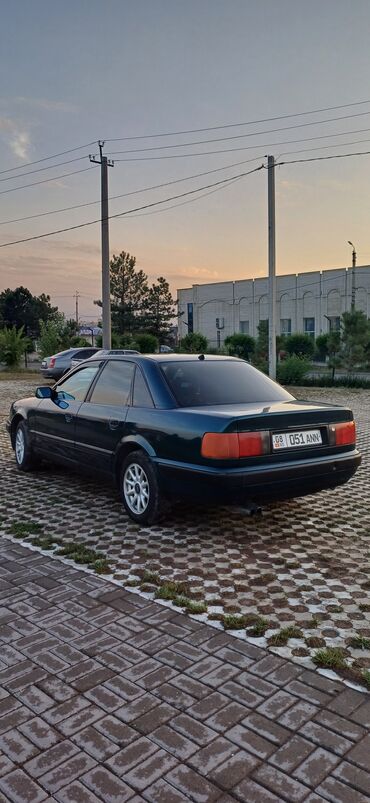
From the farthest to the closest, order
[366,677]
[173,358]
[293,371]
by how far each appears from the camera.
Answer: [293,371], [173,358], [366,677]

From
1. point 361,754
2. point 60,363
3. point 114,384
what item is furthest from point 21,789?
point 60,363

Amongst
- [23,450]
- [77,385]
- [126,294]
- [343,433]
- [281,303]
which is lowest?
[23,450]

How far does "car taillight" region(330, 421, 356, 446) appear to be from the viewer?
4.71m

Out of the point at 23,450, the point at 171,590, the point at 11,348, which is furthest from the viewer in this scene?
the point at 11,348

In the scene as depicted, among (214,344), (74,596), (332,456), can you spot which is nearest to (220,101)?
(332,456)

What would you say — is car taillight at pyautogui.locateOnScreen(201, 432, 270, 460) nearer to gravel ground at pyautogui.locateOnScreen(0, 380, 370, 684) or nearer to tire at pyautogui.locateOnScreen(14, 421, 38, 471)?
gravel ground at pyautogui.locateOnScreen(0, 380, 370, 684)

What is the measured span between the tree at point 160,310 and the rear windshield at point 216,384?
2279 inches

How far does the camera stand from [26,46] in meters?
12.8

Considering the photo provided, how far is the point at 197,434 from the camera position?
13.7 feet

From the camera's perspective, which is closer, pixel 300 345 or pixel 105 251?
pixel 105 251

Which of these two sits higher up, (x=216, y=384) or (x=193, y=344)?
(x=193, y=344)

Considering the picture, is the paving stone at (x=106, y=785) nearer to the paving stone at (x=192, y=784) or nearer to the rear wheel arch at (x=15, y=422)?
the paving stone at (x=192, y=784)

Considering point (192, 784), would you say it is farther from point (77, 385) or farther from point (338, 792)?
point (77, 385)

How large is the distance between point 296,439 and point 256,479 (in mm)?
530
